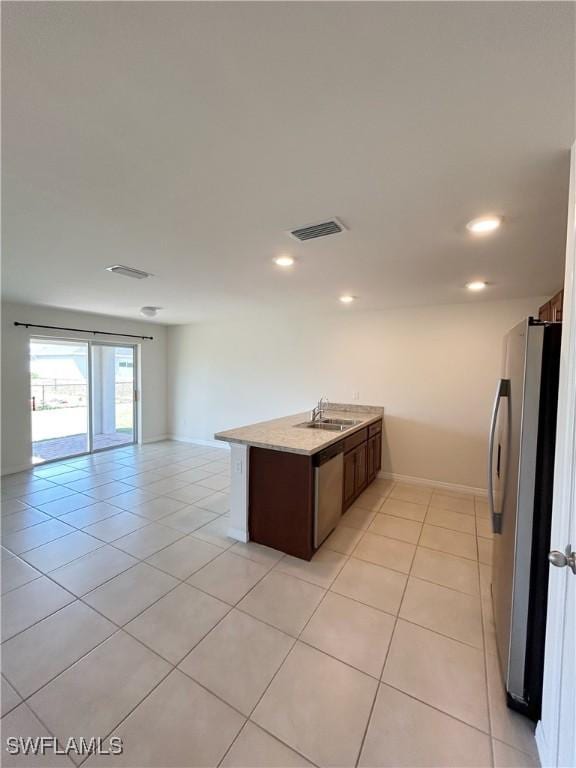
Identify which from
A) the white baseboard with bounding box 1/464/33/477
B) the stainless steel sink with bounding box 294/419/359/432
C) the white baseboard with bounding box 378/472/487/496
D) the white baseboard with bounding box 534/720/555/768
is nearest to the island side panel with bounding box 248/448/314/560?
the stainless steel sink with bounding box 294/419/359/432

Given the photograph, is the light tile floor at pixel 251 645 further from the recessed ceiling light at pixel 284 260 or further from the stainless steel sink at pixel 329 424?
the recessed ceiling light at pixel 284 260

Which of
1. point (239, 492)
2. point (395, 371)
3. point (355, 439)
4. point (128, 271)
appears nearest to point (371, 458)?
point (355, 439)

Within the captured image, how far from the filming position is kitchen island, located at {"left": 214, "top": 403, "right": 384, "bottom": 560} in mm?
2562

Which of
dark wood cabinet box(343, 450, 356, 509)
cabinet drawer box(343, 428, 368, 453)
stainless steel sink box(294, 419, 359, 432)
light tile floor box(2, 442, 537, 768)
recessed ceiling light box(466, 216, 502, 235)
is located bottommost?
light tile floor box(2, 442, 537, 768)

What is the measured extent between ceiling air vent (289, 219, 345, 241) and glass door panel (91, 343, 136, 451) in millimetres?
5203

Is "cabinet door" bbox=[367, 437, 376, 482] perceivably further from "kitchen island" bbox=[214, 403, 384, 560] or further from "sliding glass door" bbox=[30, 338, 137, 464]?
"sliding glass door" bbox=[30, 338, 137, 464]

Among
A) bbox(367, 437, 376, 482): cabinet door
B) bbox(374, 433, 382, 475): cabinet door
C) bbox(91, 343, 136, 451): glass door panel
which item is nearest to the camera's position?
bbox(367, 437, 376, 482): cabinet door

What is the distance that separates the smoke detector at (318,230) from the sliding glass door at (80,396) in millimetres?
4872

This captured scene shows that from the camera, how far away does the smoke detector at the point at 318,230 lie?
1.95m

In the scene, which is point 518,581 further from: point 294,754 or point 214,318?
point 214,318

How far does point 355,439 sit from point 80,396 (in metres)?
4.96

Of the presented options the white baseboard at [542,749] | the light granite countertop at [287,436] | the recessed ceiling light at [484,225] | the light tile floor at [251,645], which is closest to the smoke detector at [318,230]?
the recessed ceiling light at [484,225]

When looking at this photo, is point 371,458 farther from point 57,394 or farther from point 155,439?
point 57,394

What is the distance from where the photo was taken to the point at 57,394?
534 cm
